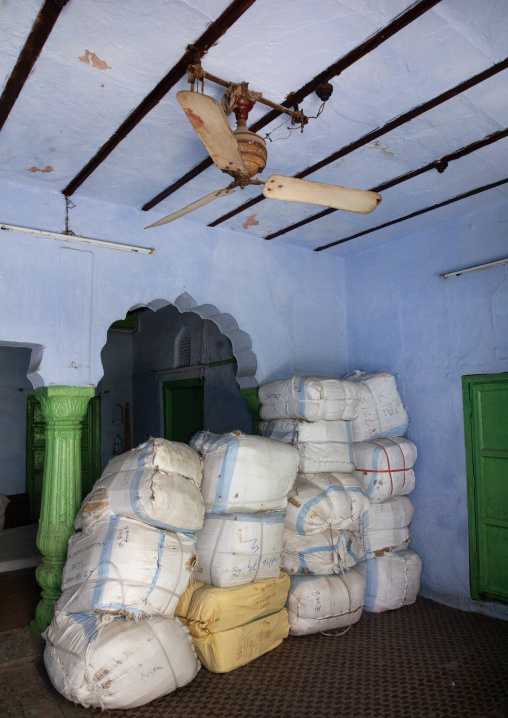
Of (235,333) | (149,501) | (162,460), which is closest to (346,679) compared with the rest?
(149,501)

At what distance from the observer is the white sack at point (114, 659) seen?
8.50ft

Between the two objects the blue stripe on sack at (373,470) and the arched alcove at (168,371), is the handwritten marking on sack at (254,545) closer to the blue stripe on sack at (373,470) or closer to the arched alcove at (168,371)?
the blue stripe on sack at (373,470)

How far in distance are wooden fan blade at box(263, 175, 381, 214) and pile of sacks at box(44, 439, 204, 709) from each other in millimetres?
1721

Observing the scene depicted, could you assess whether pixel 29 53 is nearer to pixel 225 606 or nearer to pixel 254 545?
pixel 254 545

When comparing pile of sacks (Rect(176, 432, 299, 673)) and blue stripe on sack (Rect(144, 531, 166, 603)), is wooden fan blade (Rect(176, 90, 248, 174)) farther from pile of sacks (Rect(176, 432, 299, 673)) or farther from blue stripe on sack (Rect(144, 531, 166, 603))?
blue stripe on sack (Rect(144, 531, 166, 603))

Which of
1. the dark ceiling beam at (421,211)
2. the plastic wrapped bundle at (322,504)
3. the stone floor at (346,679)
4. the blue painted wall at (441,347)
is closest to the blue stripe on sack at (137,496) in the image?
the stone floor at (346,679)

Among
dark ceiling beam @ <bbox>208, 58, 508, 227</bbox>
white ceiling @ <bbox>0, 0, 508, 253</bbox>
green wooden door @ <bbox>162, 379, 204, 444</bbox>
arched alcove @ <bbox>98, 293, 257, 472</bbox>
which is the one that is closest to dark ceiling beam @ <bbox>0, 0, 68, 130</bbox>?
white ceiling @ <bbox>0, 0, 508, 253</bbox>

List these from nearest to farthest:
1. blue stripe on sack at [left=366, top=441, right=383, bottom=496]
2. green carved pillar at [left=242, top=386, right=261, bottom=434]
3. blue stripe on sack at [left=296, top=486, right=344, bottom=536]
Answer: blue stripe on sack at [left=296, top=486, right=344, bottom=536] → blue stripe on sack at [left=366, top=441, right=383, bottom=496] → green carved pillar at [left=242, top=386, right=261, bottom=434]

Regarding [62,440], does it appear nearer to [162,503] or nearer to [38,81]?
[162,503]

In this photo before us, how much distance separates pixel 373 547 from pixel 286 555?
0.81 metres

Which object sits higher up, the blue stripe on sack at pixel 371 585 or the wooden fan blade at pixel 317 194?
the wooden fan blade at pixel 317 194

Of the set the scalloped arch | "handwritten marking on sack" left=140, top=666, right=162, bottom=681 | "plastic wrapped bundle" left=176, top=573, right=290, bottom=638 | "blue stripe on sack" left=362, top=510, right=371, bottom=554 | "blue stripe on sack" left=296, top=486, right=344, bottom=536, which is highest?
the scalloped arch

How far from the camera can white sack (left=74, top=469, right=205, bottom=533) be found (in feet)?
9.84

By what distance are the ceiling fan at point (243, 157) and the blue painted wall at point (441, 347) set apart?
185cm
